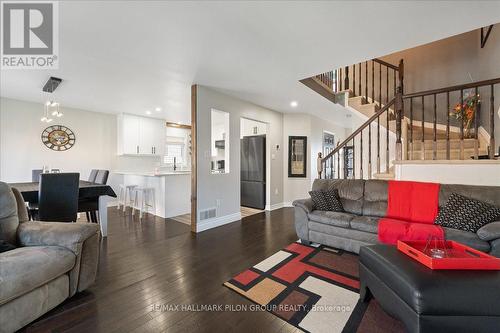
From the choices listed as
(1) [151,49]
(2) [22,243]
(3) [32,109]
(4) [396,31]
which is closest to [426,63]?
(4) [396,31]

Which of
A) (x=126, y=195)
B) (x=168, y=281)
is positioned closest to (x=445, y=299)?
(x=168, y=281)

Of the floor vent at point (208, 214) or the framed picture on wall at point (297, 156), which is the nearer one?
the floor vent at point (208, 214)

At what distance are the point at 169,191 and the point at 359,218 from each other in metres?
3.64

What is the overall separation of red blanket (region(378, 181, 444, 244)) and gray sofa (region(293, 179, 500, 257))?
0.07 metres

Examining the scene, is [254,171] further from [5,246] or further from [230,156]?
[5,246]

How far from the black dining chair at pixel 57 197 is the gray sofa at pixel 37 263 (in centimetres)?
68

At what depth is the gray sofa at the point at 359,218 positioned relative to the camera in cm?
203

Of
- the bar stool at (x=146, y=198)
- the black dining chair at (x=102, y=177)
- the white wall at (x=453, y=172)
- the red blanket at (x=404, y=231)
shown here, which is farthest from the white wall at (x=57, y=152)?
the white wall at (x=453, y=172)

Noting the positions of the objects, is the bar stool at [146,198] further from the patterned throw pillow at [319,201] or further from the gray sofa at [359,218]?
the patterned throw pillow at [319,201]

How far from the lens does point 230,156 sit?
171 inches

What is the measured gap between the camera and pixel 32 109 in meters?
4.72

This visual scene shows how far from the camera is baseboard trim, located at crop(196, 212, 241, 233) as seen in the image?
147 inches

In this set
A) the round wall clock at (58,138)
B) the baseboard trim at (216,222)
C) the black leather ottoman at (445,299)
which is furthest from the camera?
the round wall clock at (58,138)

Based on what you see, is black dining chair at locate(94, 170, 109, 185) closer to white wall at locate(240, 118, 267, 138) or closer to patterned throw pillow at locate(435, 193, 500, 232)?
white wall at locate(240, 118, 267, 138)
